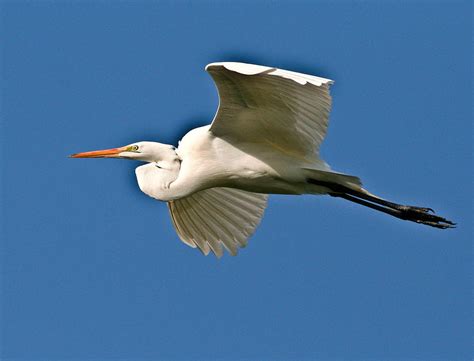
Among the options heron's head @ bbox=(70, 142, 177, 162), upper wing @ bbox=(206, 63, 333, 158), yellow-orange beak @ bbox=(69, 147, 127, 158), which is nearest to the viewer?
upper wing @ bbox=(206, 63, 333, 158)

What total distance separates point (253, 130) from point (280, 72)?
1.62 m

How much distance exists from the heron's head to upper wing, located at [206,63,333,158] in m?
0.64

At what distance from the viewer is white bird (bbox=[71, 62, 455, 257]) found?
747 centimetres

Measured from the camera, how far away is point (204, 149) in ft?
26.7

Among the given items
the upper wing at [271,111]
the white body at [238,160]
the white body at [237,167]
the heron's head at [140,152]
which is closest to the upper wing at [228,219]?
the white body at [238,160]

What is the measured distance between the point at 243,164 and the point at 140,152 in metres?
1.08

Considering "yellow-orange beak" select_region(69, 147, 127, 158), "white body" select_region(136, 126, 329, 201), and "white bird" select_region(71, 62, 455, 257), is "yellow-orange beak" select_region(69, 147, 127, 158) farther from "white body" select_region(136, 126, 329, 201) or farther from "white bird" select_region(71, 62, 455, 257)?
"white body" select_region(136, 126, 329, 201)

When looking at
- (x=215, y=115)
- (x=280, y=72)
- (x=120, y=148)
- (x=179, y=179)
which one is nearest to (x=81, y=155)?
(x=120, y=148)

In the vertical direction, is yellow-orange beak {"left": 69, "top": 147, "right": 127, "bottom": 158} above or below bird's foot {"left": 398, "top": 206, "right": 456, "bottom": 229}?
below

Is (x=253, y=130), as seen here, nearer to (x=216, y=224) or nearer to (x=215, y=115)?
(x=215, y=115)

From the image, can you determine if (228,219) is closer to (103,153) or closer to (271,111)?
(103,153)

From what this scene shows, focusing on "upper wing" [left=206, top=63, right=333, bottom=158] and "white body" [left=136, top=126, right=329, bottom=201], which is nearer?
"upper wing" [left=206, top=63, right=333, bottom=158]

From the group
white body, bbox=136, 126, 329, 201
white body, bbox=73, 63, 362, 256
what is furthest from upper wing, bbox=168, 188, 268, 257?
white body, bbox=136, 126, 329, 201

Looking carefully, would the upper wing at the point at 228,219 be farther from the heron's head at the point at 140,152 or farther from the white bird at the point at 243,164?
the heron's head at the point at 140,152
